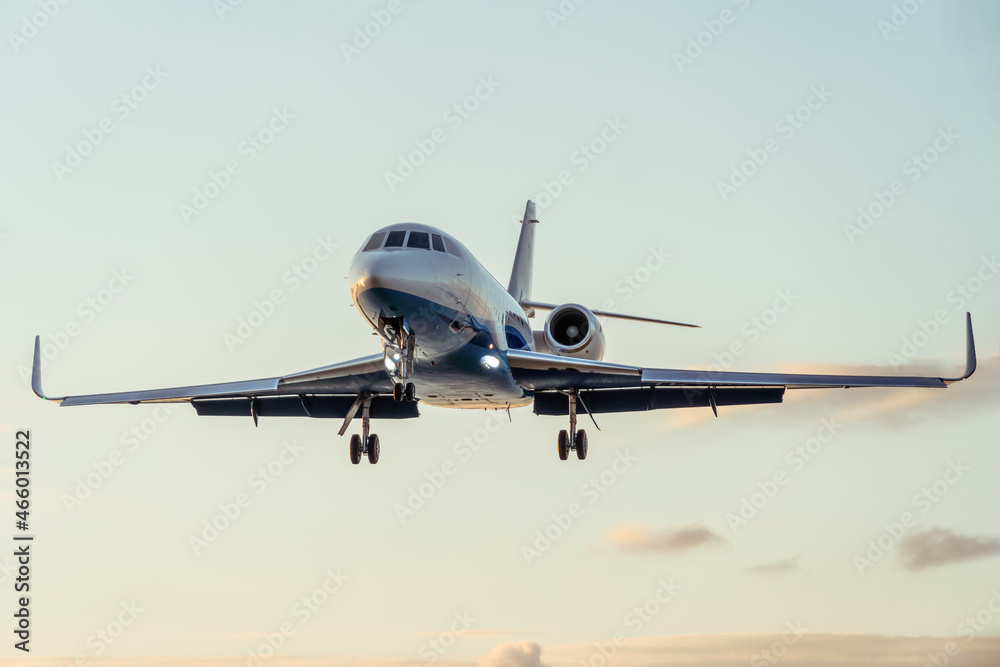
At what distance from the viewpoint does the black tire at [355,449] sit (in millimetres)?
24859

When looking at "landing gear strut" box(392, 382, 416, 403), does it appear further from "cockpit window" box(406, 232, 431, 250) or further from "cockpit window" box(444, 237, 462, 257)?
"cockpit window" box(444, 237, 462, 257)

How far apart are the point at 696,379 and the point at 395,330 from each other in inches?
278

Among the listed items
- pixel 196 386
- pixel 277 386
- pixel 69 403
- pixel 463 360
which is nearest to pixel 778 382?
pixel 463 360

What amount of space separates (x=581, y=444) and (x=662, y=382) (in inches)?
130

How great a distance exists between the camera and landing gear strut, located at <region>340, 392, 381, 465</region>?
81.7 feet

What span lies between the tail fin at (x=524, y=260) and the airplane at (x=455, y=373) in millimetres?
7061

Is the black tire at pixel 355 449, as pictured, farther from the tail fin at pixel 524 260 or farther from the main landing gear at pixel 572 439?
the tail fin at pixel 524 260

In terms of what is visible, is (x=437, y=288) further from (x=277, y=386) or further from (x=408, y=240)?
(x=277, y=386)

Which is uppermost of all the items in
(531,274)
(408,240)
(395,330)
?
(531,274)

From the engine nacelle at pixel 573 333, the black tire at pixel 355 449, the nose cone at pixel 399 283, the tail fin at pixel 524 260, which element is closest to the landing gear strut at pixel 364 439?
the black tire at pixel 355 449

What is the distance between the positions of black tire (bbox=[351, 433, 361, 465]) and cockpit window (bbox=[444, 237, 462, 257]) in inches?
257

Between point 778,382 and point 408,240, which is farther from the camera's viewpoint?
point 778,382

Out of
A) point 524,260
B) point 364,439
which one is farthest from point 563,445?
point 524,260

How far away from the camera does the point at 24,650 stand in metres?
23.3
